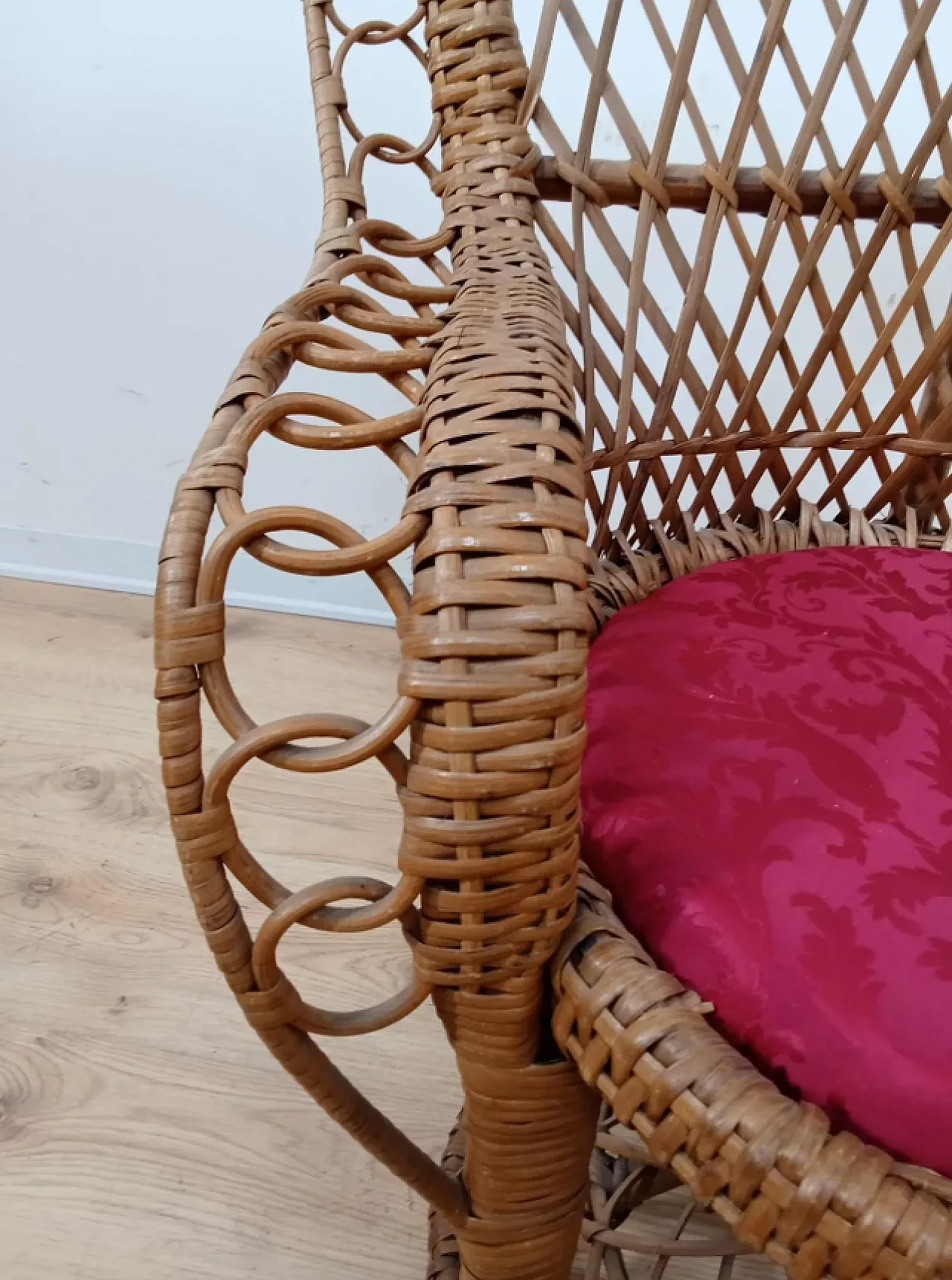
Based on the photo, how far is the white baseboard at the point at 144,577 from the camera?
1366 millimetres

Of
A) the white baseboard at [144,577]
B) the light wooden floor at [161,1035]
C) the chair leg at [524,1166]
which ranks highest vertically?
the white baseboard at [144,577]

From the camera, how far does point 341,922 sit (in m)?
0.36

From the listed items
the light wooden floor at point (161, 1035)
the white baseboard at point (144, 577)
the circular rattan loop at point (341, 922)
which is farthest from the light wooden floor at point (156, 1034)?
the circular rattan loop at point (341, 922)

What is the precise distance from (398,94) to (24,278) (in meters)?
0.54

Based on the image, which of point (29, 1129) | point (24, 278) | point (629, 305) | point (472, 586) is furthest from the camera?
point (24, 278)

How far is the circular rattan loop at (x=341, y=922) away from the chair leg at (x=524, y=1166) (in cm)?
5

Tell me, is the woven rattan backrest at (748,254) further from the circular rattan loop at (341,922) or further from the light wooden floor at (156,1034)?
the light wooden floor at (156,1034)

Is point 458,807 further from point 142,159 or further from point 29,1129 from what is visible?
point 142,159

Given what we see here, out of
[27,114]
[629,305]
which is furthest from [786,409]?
[27,114]

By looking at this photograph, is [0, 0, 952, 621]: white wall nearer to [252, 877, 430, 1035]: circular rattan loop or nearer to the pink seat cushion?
the pink seat cushion

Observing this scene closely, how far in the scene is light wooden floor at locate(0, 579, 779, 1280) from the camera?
749 mm

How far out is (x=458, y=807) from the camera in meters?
0.32

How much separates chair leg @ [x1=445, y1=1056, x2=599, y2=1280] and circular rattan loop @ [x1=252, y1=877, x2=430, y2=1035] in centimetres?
5

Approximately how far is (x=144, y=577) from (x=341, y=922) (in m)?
1.14
